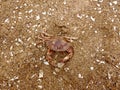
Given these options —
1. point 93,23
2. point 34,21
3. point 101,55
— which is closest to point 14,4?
point 34,21

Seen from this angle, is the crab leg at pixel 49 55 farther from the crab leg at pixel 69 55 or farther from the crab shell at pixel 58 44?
the crab leg at pixel 69 55

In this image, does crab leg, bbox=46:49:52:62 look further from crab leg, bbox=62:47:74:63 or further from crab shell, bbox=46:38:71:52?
crab leg, bbox=62:47:74:63

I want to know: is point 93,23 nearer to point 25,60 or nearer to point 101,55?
point 101,55

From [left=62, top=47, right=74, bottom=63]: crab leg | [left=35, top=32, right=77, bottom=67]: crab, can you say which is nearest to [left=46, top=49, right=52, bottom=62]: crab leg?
[left=35, top=32, right=77, bottom=67]: crab

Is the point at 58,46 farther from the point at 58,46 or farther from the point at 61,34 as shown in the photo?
the point at 61,34

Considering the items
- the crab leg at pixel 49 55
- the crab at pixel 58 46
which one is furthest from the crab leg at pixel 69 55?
the crab leg at pixel 49 55

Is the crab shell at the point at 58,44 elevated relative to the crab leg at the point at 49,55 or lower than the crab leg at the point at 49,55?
elevated

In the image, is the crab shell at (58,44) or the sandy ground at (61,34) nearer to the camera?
the sandy ground at (61,34)

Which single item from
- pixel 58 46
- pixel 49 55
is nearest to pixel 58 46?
pixel 58 46
